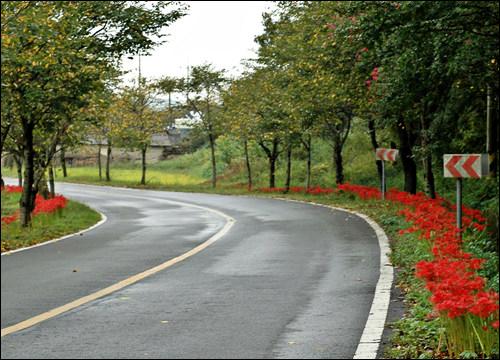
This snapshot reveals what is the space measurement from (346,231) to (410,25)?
5815mm

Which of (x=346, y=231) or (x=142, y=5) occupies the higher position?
(x=142, y=5)

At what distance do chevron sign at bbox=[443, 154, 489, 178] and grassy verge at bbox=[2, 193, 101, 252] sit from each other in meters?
8.98

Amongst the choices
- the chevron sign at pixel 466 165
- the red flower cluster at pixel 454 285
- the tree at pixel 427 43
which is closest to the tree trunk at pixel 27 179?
the tree at pixel 427 43

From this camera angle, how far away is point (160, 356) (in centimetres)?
543

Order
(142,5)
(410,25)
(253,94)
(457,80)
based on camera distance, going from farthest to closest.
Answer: (253,94), (142,5), (457,80), (410,25)

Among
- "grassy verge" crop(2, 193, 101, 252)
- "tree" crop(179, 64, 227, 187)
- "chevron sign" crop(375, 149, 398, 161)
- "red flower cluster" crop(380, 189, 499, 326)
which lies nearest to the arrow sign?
"chevron sign" crop(375, 149, 398, 161)

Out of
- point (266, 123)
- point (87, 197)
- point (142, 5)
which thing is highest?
point (142, 5)

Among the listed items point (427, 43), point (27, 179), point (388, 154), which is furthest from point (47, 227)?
point (388, 154)

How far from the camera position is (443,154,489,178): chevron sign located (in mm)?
11805

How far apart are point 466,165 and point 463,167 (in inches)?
2.5

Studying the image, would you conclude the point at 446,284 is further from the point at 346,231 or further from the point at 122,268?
the point at 346,231

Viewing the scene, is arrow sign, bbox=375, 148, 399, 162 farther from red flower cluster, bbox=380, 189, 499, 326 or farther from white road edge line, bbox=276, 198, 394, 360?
red flower cluster, bbox=380, 189, 499, 326

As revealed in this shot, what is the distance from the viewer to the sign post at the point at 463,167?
11.8 m

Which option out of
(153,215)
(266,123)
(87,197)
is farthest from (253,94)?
(153,215)
